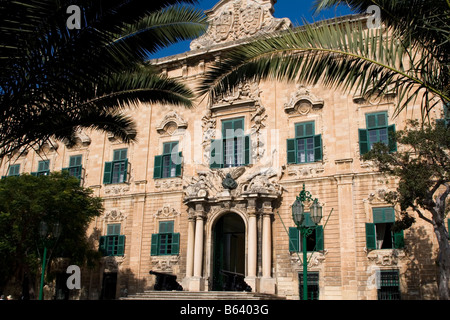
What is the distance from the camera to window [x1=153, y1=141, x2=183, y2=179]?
21.3 metres

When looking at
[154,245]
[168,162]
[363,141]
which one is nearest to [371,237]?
[363,141]

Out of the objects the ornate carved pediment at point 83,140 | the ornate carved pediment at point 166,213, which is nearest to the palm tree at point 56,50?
the ornate carved pediment at point 166,213

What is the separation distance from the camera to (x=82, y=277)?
21578 millimetres

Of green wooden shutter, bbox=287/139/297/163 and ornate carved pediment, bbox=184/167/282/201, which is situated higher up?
green wooden shutter, bbox=287/139/297/163

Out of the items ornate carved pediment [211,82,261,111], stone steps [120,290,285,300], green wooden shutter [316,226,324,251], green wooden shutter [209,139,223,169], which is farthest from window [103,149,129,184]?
green wooden shutter [316,226,324,251]

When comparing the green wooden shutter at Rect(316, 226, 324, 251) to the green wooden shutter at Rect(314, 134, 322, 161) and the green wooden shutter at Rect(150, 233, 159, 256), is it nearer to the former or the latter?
the green wooden shutter at Rect(314, 134, 322, 161)

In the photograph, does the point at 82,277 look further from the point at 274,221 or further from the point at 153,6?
the point at 153,6

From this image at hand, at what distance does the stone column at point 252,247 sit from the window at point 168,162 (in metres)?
4.13

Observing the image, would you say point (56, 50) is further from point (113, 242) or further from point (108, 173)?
point (108, 173)

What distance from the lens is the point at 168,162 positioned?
851 inches

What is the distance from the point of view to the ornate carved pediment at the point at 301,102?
19.3m

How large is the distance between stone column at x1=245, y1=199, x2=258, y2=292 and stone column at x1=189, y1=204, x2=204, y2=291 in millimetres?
1971

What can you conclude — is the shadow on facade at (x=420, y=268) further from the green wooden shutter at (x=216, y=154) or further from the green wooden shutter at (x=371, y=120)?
the green wooden shutter at (x=216, y=154)
